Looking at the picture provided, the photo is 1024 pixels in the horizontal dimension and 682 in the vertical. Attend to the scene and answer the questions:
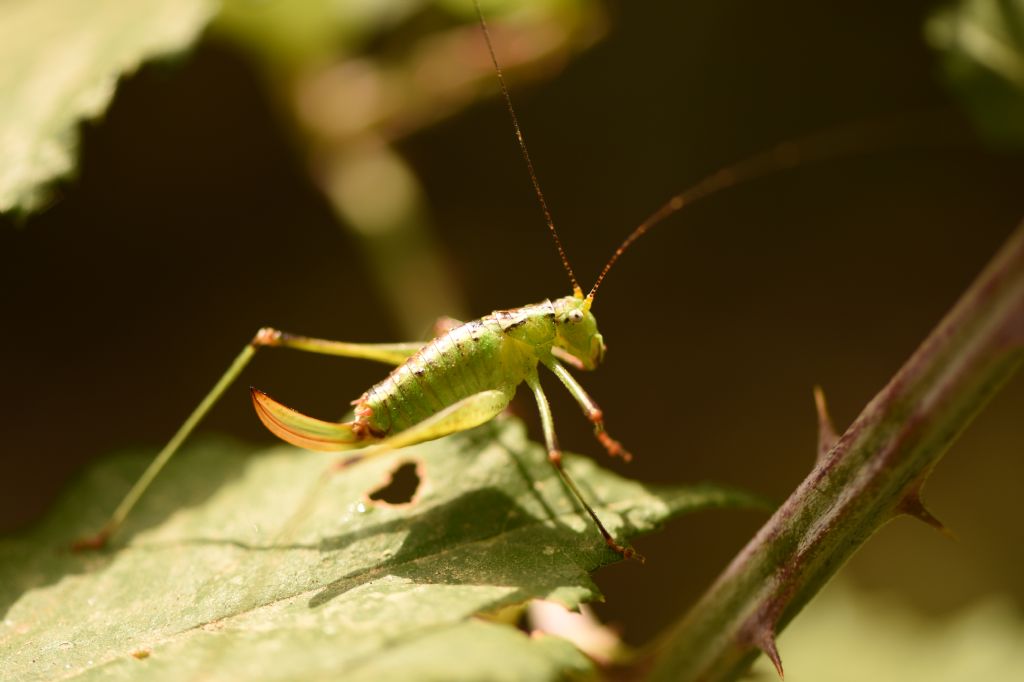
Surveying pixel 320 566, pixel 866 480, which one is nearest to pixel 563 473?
pixel 320 566

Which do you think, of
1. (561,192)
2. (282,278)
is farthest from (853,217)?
(282,278)

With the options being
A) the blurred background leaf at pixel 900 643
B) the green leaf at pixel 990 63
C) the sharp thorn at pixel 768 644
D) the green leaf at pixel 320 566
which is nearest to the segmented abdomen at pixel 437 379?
→ the green leaf at pixel 320 566

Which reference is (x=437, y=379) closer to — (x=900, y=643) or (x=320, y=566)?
(x=320, y=566)

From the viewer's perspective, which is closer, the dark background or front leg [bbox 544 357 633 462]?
front leg [bbox 544 357 633 462]

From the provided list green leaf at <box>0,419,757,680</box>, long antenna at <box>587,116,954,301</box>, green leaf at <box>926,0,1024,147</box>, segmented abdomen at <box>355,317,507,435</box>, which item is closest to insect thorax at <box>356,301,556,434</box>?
segmented abdomen at <box>355,317,507,435</box>

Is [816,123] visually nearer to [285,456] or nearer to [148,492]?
[285,456]

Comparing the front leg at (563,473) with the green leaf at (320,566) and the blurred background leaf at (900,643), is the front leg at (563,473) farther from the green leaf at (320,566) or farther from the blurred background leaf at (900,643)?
the blurred background leaf at (900,643)

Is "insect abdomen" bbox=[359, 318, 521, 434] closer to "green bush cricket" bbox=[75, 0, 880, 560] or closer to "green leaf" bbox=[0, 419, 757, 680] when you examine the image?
"green bush cricket" bbox=[75, 0, 880, 560]
